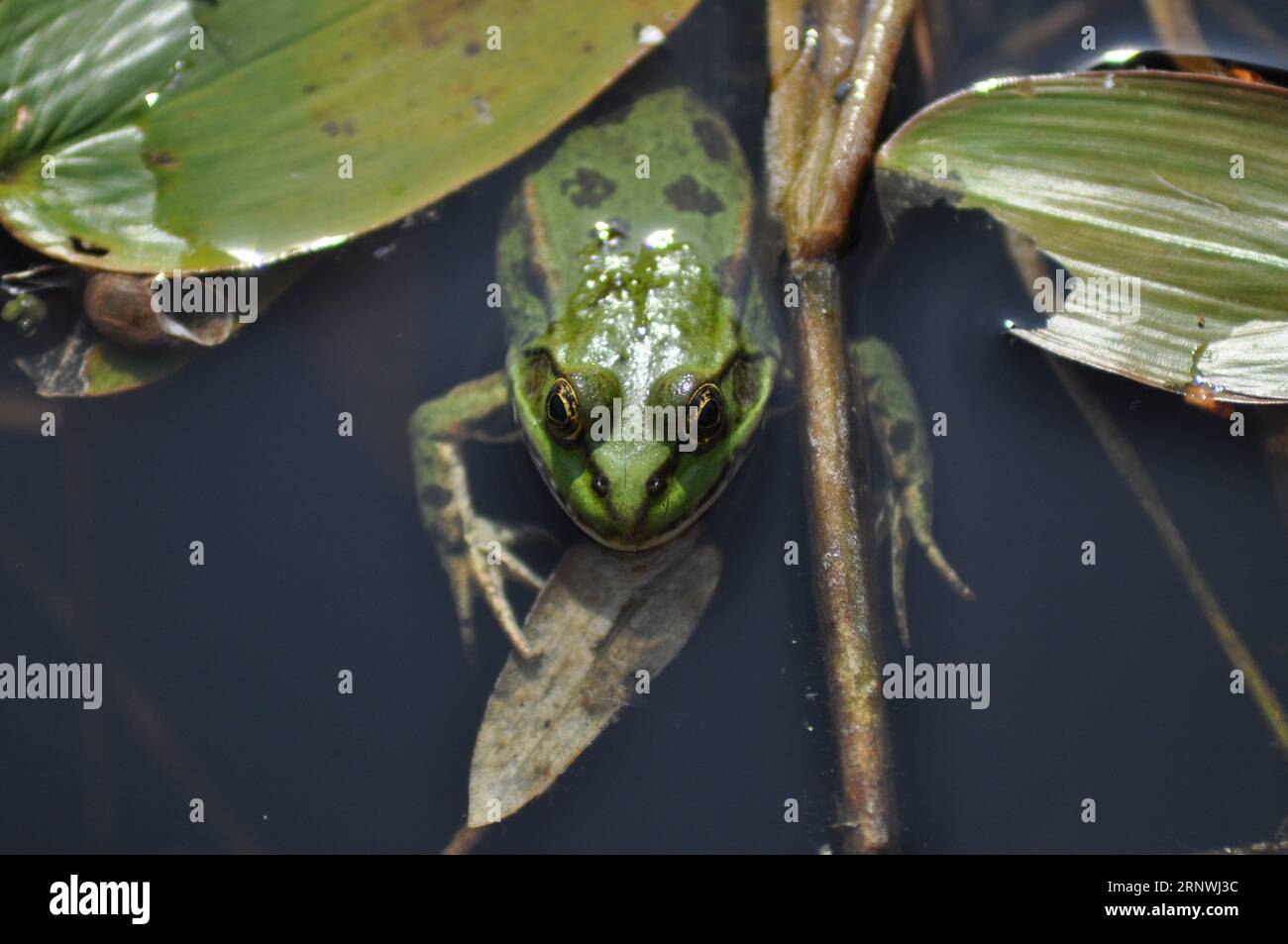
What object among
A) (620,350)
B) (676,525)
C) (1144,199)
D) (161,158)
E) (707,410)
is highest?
(161,158)

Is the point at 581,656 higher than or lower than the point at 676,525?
lower

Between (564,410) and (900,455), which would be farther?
(900,455)

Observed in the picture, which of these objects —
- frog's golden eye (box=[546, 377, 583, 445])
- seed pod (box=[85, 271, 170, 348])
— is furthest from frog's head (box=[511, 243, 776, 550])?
seed pod (box=[85, 271, 170, 348])

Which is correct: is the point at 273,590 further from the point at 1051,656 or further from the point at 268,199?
the point at 1051,656

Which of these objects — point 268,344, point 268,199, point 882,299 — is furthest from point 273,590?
point 882,299

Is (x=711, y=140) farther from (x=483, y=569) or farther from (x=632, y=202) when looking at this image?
(x=483, y=569)

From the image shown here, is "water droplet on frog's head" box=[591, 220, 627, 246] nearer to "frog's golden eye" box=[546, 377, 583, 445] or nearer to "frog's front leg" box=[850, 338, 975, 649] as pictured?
"frog's golden eye" box=[546, 377, 583, 445]

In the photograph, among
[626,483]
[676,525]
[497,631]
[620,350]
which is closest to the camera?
[626,483]

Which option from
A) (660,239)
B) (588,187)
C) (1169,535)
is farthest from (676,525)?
(1169,535)
